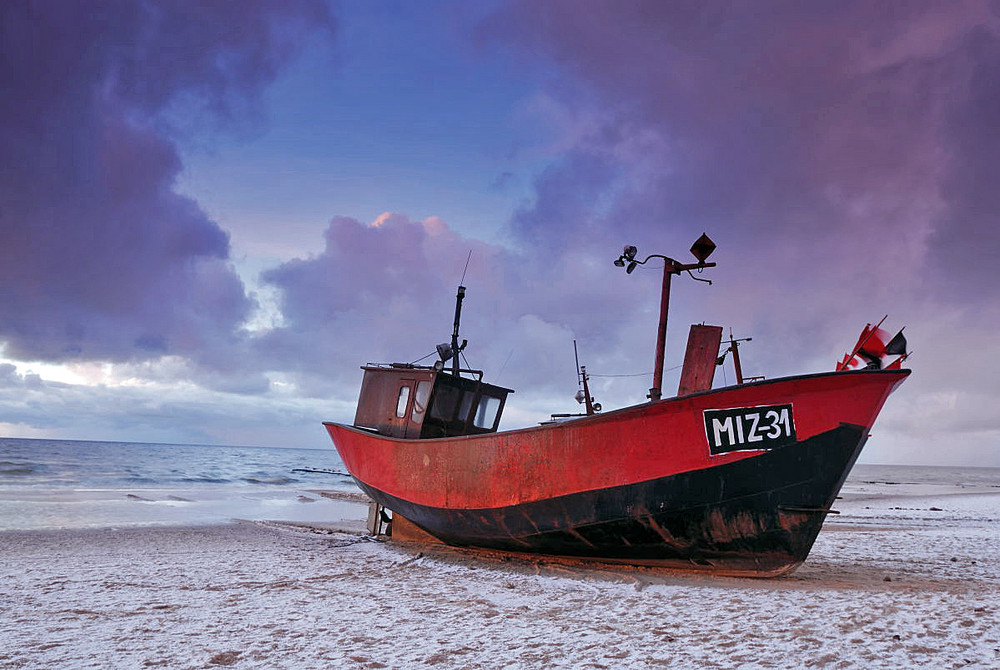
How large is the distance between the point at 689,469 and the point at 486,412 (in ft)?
16.8

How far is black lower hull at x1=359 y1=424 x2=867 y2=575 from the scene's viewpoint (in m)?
6.24

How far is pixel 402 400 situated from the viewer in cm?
1059

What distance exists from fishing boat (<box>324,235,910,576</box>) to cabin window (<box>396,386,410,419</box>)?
2189 millimetres

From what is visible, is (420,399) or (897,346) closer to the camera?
(897,346)

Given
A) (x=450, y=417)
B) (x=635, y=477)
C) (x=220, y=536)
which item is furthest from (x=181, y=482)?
(x=635, y=477)

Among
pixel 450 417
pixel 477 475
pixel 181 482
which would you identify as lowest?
Answer: pixel 181 482

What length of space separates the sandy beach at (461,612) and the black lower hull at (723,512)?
11.5 inches

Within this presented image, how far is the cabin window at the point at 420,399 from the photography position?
10180 millimetres

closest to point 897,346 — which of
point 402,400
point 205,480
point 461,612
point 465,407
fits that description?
point 461,612

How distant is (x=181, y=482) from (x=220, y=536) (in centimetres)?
1950

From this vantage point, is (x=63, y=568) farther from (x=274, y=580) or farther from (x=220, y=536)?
(x=220, y=536)

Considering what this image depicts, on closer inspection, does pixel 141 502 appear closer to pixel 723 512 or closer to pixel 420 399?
pixel 420 399

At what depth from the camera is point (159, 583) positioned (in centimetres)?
630

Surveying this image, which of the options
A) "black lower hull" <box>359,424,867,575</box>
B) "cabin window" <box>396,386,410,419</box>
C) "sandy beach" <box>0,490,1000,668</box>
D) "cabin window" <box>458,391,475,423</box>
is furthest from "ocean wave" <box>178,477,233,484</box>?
"black lower hull" <box>359,424,867,575</box>
